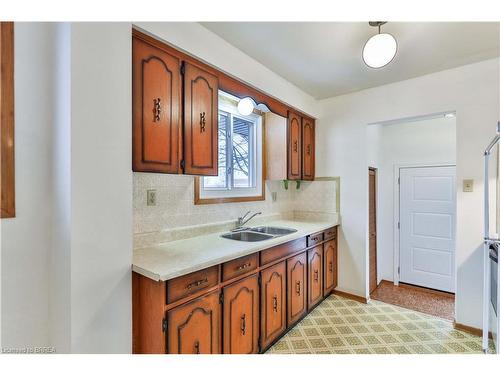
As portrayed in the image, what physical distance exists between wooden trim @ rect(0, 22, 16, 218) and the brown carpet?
347cm

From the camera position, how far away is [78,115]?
1168 mm

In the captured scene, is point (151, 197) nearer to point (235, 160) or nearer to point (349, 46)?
point (235, 160)

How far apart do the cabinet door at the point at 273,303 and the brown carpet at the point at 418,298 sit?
1.56 meters

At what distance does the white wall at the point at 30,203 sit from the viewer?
119 cm

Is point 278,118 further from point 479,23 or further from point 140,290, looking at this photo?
point 140,290

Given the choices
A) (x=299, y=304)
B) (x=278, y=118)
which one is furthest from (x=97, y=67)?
(x=299, y=304)

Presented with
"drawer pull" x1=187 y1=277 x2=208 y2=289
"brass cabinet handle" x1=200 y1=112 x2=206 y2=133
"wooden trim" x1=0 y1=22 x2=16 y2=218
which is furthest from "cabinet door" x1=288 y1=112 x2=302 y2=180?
"wooden trim" x1=0 y1=22 x2=16 y2=218

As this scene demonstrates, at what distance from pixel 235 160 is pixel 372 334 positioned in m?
2.13

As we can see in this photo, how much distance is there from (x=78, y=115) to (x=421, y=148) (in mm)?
3776

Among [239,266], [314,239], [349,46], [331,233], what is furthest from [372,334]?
[349,46]

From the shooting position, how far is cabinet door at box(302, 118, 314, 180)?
9.86 feet

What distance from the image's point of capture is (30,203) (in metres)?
1.25

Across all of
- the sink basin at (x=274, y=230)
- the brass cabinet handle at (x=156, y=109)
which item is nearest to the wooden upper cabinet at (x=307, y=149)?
the sink basin at (x=274, y=230)

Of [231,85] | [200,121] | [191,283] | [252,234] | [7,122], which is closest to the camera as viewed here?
[7,122]
